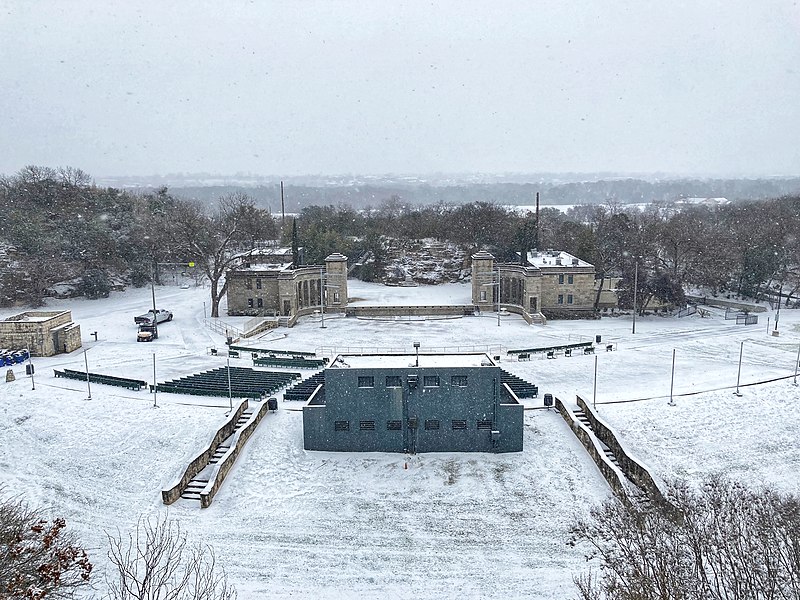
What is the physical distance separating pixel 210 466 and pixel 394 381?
858cm

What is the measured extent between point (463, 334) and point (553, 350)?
8.15 m

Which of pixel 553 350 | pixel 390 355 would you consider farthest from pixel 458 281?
pixel 390 355

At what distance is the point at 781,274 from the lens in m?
61.6

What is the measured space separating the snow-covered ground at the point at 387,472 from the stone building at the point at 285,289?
44.9ft

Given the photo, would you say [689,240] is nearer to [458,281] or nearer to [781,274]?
[781,274]

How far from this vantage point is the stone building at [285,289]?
180ft

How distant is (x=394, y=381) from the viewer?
28016 mm

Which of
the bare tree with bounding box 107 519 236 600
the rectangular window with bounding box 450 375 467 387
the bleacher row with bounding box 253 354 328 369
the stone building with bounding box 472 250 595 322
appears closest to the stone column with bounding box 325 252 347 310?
the stone building with bounding box 472 250 595 322

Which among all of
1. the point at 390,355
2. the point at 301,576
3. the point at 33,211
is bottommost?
the point at 301,576

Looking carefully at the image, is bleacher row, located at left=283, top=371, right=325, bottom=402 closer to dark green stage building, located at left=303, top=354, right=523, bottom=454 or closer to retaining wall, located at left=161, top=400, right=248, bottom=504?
retaining wall, located at left=161, top=400, right=248, bottom=504

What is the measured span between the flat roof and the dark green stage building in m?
0.14

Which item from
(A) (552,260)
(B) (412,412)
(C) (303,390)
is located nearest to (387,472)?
(B) (412,412)

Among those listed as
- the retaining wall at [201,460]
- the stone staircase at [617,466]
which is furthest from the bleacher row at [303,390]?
the stone staircase at [617,466]

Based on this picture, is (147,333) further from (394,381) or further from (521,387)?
(521,387)
